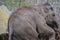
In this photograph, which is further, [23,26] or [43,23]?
[43,23]

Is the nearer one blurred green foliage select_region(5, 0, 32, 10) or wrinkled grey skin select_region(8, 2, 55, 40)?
wrinkled grey skin select_region(8, 2, 55, 40)

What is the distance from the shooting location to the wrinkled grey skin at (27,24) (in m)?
3.42

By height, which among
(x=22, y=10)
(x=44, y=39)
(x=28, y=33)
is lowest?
(x=44, y=39)

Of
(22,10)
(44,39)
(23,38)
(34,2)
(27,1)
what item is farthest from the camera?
(27,1)

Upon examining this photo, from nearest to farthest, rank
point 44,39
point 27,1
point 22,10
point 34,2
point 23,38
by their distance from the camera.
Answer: point 23,38 → point 22,10 → point 44,39 → point 34,2 → point 27,1

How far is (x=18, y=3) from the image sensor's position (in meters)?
5.78

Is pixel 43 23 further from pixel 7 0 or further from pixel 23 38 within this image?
pixel 7 0

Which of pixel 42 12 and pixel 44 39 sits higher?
pixel 42 12

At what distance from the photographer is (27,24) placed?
3.48 meters

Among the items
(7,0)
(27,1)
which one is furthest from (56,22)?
(7,0)

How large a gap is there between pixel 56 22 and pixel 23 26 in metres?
1.03

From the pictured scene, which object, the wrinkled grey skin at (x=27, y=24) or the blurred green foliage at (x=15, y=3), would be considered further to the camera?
the blurred green foliage at (x=15, y=3)

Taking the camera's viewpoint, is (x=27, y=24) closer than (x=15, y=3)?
Yes

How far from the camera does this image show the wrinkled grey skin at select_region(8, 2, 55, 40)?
3.42 meters
